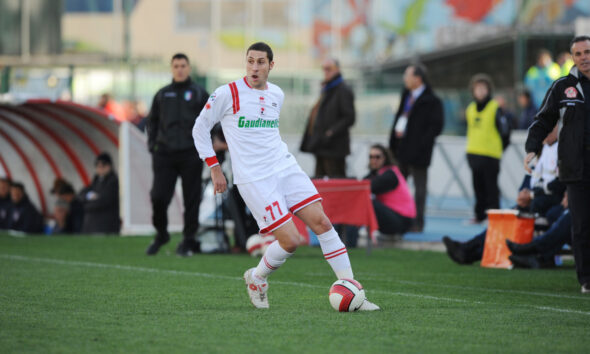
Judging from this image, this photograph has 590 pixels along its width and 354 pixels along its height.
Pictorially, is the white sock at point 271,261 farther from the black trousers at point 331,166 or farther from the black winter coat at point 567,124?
the black trousers at point 331,166

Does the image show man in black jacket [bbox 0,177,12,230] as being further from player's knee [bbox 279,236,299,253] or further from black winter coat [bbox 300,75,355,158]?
player's knee [bbox 279,236,299,253]

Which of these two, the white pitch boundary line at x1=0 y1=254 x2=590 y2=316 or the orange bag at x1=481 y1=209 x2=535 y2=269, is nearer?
the white pitch boundary line at x1=0 y1=254 x2=590 y2=316

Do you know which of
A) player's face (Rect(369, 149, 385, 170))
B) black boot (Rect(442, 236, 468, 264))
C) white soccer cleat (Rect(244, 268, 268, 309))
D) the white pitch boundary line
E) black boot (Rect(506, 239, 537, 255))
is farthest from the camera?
player's face (Rect(369, 149, 385, 170))

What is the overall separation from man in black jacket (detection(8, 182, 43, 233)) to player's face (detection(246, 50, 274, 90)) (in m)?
10.9

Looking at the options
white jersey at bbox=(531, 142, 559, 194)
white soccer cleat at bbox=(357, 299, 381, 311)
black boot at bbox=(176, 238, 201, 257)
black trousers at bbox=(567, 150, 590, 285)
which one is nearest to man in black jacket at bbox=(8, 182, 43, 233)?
black boot at bbox=(176, 238, 201, 257)

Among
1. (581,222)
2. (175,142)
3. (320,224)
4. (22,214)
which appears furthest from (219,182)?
(22,214)

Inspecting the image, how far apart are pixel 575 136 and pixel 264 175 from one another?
9.46 feet

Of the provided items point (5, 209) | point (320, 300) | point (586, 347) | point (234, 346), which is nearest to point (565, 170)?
point (320, 300)

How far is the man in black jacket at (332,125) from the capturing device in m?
15.8

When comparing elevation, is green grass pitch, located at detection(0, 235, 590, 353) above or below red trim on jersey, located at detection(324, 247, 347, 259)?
below

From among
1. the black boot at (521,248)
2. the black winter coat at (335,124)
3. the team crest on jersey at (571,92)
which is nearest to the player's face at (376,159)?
the black winter coat at (335,124)

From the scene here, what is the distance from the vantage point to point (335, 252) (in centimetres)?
845

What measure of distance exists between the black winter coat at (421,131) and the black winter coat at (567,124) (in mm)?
6509

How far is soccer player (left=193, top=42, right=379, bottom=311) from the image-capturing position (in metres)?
8.39
